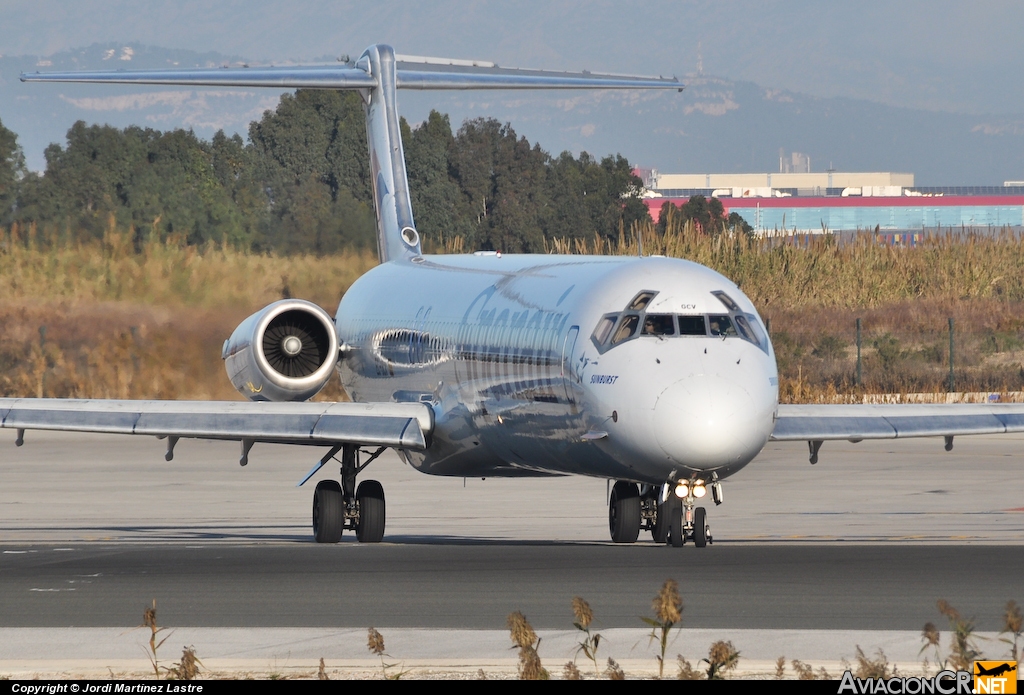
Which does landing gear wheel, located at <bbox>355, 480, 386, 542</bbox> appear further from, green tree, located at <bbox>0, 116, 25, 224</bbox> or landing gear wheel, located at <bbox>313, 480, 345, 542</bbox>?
green tree, located at <bbox>0, 116, 25, 224</bbox>

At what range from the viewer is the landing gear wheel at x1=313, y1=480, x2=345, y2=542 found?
2145 centimetres

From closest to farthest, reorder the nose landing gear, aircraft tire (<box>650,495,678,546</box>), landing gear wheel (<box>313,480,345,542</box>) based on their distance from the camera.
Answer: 1. the nose landing gear
2. aircraft tire (<box>650,495,678,546</box>)
3. landing gear wheel (<box>313,480,345,542</box>)

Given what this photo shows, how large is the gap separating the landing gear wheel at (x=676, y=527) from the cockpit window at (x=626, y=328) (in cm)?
190

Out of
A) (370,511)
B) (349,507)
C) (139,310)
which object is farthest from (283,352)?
(139,310)

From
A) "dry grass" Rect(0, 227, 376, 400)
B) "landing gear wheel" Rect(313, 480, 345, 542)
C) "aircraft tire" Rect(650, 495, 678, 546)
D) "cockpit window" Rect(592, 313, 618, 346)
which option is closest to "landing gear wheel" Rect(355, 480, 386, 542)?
"landing gear wheel" Rect(313, 480, 345, 542)

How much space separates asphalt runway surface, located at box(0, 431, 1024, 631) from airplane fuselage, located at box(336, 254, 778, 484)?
102 cm

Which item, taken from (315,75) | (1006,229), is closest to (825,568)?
(315,75)

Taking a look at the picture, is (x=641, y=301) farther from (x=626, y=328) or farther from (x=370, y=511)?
(x=370, y=511)

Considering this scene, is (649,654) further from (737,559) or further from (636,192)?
(636,192)

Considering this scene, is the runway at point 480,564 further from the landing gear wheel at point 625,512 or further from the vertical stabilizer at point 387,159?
the vertical stabilizer at point 387,159

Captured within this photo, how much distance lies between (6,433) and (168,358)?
435 centimetres

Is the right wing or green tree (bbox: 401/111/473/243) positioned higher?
green tree (bbox: 401/111/473/243)

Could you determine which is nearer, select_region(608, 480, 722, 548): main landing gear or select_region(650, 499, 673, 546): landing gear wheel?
select_region(608, 480, 722, 548): main landing gear

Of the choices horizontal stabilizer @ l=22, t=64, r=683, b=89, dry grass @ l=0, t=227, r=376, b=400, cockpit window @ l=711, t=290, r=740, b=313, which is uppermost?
horizontal stabilizer @ l=22, t=64, r=683, b=89
